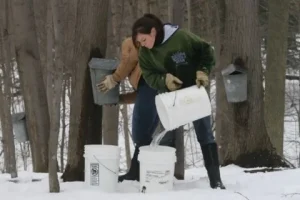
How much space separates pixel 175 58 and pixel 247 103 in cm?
174

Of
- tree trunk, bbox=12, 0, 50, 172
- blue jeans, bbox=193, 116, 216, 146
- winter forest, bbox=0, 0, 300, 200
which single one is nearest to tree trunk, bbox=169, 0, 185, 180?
winter forest, bbox=0, 0, 300, 200

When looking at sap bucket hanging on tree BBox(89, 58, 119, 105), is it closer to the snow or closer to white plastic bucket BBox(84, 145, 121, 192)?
white plastic bucket BBox(84, 145, 121, 192)

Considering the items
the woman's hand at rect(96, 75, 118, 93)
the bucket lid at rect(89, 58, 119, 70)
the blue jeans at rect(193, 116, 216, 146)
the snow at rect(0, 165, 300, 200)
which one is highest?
the bucket lid at rect(89, 58, 119, 70)

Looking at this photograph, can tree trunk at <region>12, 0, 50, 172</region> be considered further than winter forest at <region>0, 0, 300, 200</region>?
Yes

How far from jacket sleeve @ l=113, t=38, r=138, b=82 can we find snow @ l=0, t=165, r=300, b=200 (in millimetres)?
943

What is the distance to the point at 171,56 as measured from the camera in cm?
496

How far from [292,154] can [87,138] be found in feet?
41.5

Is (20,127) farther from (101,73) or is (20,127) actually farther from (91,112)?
(101,73)

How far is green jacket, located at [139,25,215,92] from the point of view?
4957 millimetres

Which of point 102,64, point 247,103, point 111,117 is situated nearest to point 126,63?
point 102,64

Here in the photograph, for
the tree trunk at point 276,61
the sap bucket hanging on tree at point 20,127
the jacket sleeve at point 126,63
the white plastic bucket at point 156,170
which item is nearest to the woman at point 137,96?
the jacket sleeve at point 126,63

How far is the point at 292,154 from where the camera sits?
17344 mm

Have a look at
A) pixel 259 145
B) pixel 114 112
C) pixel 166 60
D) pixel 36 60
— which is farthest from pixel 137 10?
pixel 166 60

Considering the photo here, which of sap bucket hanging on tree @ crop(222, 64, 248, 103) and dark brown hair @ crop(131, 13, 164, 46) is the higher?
dark brown hair @ crop(131, 13, 164, 46)
